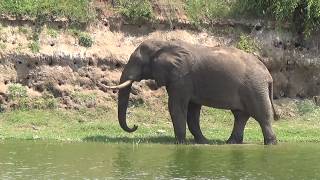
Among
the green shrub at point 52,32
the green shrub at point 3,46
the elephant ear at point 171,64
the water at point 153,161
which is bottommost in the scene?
the water at point 153,161

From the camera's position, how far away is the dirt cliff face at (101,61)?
1034 inches

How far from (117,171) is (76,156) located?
8.35 ft

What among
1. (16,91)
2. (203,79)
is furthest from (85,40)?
(203,79)

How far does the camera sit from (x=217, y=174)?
45.5 ft

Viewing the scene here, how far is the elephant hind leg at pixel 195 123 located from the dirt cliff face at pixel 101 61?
17.6 ft

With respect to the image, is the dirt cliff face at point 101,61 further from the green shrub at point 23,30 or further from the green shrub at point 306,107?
the green shrub at point 306,107

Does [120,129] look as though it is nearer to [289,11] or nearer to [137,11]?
[137,11]

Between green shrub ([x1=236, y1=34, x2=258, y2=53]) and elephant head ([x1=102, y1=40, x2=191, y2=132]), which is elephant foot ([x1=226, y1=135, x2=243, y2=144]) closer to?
elephant head ([x1=102, y1=40, x2=191, y2=132])

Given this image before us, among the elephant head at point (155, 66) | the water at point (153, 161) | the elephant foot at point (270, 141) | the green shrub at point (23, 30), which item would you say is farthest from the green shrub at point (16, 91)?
the elephant foot at point (270, 141)

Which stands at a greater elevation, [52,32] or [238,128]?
[52,32]

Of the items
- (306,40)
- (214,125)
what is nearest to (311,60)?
(306,40)

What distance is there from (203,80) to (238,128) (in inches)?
70.8

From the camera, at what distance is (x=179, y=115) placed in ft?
67.5

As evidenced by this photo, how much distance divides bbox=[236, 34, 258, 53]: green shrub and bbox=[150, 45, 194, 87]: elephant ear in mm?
8687
